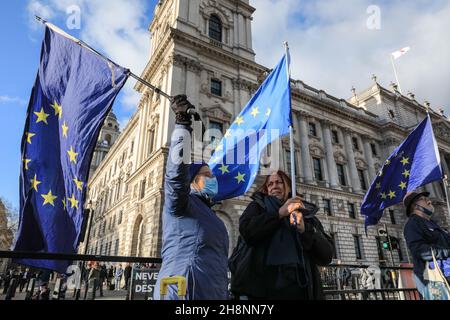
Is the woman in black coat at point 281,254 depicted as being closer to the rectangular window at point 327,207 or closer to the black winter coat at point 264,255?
the black winter coat at point 264,255

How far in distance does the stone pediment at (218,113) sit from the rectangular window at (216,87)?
146 cm

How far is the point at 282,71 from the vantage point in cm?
526

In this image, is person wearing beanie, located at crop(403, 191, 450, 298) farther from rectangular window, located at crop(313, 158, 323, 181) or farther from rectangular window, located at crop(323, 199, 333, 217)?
rectangular window, located at crop(313, 158, 323, 181)

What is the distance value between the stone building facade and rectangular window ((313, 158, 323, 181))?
0.34 feet

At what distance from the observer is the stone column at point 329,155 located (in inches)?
1138

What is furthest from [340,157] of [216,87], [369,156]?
[216,87]

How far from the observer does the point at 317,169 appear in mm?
29250

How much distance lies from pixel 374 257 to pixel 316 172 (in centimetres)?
972

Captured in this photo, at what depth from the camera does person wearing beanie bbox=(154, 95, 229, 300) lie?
2432 millimetres

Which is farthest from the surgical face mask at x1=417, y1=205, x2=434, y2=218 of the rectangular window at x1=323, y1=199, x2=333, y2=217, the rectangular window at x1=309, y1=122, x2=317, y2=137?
the rectangular window at x1=309, y1=122, x2=317, y2=137

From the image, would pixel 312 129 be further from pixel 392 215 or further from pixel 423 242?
pixel 423 242
